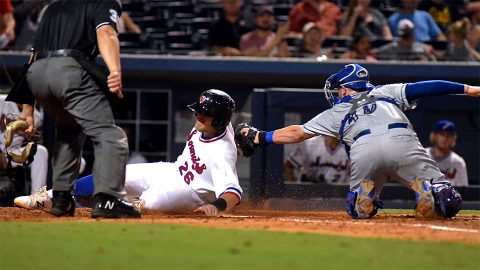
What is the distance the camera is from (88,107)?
19.4ft

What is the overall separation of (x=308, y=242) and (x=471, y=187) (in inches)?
239

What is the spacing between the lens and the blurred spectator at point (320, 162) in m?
10.3

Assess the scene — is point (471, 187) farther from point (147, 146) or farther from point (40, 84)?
point (40, 84)

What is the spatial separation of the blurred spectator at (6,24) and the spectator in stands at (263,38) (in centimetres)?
294

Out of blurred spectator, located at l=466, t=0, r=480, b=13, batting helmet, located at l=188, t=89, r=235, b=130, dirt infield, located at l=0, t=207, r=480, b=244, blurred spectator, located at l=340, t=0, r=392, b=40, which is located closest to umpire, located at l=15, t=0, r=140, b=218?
dirt infield, located at l=0, t=207, r=480, b=244

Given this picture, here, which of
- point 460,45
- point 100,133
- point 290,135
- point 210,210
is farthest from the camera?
point 460,45

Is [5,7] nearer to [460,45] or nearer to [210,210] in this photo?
[460,45]

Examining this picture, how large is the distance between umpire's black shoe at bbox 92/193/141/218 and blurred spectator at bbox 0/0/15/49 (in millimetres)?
6128

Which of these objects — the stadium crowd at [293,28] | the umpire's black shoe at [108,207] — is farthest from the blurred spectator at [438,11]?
the umpire's black shoe at [108,207]

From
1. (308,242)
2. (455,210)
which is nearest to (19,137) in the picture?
(455,210)

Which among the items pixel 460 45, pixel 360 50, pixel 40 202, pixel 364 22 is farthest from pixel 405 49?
pixel 40 202

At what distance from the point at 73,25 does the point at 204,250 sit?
7.41ft

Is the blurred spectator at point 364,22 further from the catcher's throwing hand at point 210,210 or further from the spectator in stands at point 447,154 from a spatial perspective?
the catcher's throwing hand at point 210,210

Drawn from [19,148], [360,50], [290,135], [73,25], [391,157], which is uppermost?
[73,25]
